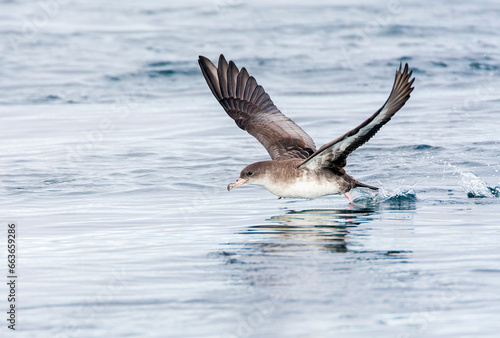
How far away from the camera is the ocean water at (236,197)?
5594 mm

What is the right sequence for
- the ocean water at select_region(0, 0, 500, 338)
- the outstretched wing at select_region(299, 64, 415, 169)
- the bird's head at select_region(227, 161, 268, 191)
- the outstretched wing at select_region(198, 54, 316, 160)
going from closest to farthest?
the ocean water at select_region(0, 0, 500, 338), the outstretched wing at select_region(299, 64, 415, 169), the bird's head at select_region(227, 161, 268, 191), the outstretched wing at select_region(198, 54, 316, 160)

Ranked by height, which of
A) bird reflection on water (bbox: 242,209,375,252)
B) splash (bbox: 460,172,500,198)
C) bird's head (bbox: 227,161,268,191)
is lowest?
bird reflection on water (bbox: 242,209,375,252)

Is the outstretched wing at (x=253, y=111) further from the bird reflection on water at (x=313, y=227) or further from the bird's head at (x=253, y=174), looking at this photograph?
the bird reflection on water at (x=313, y=227)

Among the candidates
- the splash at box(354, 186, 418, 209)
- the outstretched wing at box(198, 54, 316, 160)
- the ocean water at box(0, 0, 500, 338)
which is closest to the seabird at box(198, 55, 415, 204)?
the outstretched wing at box(198, 54, 316, 160)

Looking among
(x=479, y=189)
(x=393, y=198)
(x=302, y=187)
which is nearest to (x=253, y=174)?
(x=302, y=187)

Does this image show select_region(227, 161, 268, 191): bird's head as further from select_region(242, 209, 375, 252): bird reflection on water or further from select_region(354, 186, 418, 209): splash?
select_region(354, 186, 418, 209): splash

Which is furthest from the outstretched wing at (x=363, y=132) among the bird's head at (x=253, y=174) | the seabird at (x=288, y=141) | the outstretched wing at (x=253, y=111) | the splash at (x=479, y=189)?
the splash at (x=479, y=189)

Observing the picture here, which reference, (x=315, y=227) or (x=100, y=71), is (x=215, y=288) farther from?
(x=100, y=71)

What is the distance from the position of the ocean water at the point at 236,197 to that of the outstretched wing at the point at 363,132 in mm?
624

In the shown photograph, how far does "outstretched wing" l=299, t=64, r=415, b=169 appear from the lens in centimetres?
736

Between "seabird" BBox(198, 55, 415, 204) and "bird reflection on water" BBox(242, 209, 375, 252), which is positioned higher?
"seabird" BBox(198, 55, 415, 204)

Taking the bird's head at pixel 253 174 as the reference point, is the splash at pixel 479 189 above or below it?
below

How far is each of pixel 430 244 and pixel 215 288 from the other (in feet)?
7.10

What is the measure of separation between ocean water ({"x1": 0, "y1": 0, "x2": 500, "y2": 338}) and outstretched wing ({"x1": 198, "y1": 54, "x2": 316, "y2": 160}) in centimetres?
71
